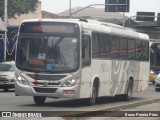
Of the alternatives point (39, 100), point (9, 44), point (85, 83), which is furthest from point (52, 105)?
point (9, 44)

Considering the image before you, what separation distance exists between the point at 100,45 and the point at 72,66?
241 cm

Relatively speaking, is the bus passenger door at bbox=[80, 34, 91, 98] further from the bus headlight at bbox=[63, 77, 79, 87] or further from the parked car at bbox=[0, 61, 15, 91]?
the parked car at bbox=[0, 61, 15, 91]

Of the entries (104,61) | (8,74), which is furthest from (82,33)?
(8,74)

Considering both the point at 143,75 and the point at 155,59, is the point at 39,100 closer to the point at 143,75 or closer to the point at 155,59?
the point at 143,75

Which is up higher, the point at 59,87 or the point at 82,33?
the point at 82,33

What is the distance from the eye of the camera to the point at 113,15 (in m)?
151

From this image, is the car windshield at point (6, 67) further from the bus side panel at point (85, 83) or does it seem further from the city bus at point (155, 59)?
the city bus at point (155, 59)

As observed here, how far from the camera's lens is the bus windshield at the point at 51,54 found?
21.3 metres

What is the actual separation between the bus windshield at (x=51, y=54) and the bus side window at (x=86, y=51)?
1.16 feet

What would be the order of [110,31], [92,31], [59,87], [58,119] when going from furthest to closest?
1. [110,31]
2. [92,31]
3. [59,87]
4. [58,119]

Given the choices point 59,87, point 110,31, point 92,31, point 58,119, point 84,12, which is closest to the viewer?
point 58,119

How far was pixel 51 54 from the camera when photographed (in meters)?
21.4

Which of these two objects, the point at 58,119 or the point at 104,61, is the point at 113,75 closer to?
the point at 104,61

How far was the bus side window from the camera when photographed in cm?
2169
